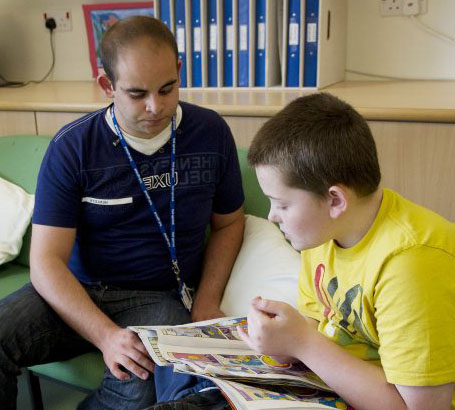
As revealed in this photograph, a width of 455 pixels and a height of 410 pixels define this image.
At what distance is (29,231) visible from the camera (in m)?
1.80

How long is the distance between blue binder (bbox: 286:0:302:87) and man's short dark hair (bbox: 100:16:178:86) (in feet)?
2.33

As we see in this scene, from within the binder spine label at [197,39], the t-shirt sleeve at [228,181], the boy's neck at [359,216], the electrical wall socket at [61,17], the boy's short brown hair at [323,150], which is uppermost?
the electrical wall socket at [61,17]

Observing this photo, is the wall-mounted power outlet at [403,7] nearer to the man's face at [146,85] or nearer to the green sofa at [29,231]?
the green sofa at [29,231]

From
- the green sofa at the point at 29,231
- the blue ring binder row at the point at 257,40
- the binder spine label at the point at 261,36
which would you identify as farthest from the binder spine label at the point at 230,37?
the green sofa at the point at 29,231

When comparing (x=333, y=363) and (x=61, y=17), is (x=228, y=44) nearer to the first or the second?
(x=61, y=17)

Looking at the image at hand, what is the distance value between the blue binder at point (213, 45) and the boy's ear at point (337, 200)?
129 centimetres

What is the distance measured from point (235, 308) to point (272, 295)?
0.41 feet

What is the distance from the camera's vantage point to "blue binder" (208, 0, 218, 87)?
200 cm

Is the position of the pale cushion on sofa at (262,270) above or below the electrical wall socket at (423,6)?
below

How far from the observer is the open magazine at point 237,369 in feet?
3.03

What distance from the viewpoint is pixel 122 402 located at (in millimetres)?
1239

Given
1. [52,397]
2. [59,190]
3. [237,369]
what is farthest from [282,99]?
[52,397]

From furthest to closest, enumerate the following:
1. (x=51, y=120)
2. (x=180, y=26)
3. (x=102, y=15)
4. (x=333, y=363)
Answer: (x=102, y=15) → (x=180, y=26) → (x=51, y=120) → (x=333, y=363)

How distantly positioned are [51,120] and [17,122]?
16cm
